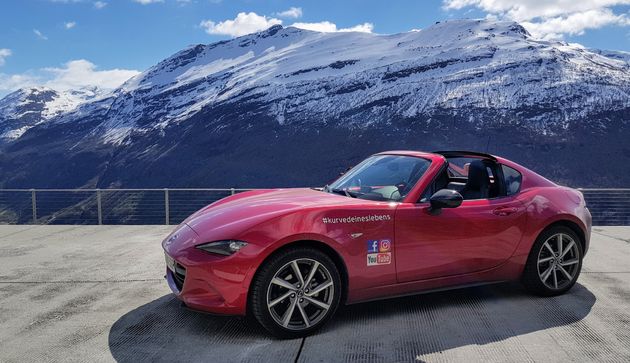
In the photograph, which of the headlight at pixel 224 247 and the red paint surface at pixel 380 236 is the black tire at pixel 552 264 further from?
the headlight at pixel 224 247

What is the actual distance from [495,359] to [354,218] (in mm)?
1367

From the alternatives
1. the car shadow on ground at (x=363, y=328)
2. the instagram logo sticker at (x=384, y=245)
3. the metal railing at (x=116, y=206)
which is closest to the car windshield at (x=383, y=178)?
the instagram logo sticker at (x=384, y=245)

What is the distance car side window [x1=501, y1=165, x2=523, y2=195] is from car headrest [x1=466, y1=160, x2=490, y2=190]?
7.5 inches

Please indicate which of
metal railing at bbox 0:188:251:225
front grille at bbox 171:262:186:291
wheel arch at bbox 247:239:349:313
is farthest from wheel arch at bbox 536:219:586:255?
metal railing at bbox 0:188:251:225

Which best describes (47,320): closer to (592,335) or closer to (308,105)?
(592,335)

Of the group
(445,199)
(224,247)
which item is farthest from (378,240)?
(224,247)

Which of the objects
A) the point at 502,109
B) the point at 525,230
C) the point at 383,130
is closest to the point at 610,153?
the point at 502,109

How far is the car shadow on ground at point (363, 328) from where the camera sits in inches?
146

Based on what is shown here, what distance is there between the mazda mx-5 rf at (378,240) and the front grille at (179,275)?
0.05 feet

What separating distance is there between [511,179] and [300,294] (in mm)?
2315

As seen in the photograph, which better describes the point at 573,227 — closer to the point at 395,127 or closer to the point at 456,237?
the point at 456,237

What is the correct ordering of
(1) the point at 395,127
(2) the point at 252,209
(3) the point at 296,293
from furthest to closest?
(1) the point at 395,127 < (2) the point at 252,209 < (3) the point at 296,293

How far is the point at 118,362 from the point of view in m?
3.56

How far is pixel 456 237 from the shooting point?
171 inches
